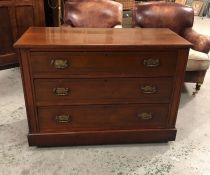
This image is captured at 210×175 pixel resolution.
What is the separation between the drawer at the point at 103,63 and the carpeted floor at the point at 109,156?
23.6 inches

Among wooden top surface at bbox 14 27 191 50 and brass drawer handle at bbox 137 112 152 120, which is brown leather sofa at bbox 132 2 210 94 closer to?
wooden top surface at bbox 14 27 191 50

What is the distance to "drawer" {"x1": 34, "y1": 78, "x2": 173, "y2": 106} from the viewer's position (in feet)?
5.17

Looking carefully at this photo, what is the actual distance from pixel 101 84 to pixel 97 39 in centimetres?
31

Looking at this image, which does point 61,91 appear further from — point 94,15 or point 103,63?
point 94,15

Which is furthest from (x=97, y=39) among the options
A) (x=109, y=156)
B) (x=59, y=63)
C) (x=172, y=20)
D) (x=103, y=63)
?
(x=172, y=20)

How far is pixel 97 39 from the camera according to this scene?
5.14ft

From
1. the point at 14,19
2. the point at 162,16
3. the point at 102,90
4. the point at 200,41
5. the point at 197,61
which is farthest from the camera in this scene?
the point at 14,19

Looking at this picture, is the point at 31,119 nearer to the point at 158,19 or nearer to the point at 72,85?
the point at 72,85

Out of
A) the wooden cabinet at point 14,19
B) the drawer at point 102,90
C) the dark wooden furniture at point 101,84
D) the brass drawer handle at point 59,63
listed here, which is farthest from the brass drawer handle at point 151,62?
the wooden cabinet at point 14,19

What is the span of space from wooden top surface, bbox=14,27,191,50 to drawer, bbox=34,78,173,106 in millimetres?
242

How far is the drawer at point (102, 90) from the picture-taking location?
1.58 meters

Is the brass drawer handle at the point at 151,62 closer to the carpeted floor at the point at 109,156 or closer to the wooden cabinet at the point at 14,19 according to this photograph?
the carpeted floor at the point at 109,156

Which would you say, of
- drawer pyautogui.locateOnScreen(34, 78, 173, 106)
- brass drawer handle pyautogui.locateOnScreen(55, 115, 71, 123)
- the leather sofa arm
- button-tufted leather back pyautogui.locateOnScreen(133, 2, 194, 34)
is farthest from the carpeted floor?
button-tufted leather back pyautogui.locateOnScreen(133, 2, 194, 34)

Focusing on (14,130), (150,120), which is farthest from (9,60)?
(150,120)
